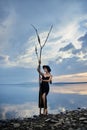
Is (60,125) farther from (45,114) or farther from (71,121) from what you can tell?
(45,114)

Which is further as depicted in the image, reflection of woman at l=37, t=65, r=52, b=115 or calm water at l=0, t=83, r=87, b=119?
calm water at l=0, t=83, r=87, b=119

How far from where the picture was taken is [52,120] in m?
16.9

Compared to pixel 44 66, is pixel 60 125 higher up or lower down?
lower down

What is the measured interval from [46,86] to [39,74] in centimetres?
75

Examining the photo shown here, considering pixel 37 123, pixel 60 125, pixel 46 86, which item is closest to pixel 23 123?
pixel 37 123

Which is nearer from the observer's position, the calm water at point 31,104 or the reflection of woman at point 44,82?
the reflection of woman at point 44,82

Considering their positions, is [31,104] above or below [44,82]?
below

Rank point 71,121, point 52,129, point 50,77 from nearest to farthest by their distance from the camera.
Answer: point 52,129, point 71,121, point 50,77

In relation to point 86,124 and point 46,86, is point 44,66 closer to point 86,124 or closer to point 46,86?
point 46,86

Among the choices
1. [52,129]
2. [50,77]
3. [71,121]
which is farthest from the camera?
[50,77]

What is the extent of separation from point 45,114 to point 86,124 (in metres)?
5.14

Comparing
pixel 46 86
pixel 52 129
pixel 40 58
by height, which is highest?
pixel 40 58

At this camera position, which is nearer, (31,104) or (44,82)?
(44,82)

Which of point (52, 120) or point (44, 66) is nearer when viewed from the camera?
point (52, 120)
